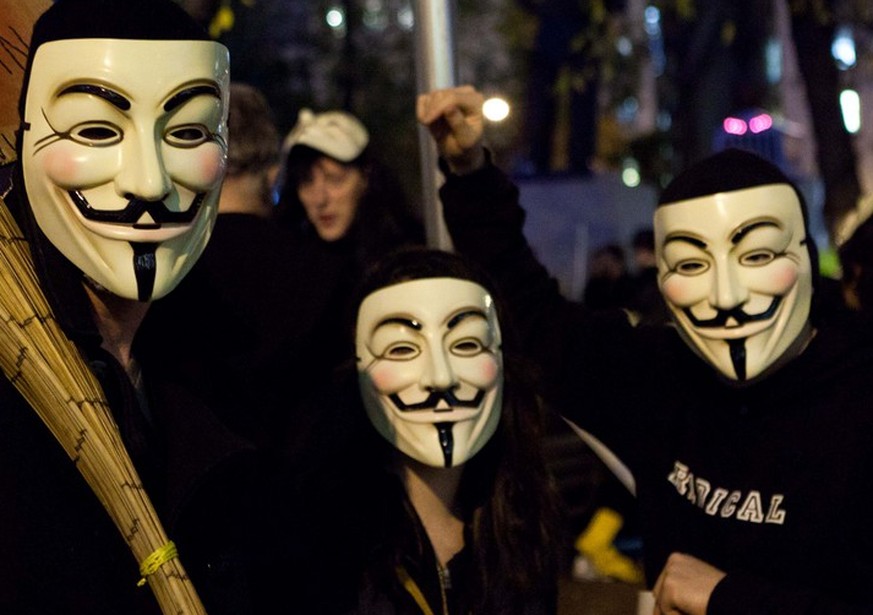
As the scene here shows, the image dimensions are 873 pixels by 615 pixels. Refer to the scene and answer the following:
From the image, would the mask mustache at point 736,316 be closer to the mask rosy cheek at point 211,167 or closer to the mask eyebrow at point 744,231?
the mask eyebrow at point 744,231

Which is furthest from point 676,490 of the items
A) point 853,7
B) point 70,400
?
point 853,7

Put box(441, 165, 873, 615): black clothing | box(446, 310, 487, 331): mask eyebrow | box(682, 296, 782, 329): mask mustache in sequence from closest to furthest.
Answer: box(441, 165, 873, 615): black clothing < box(682, 296, 782, 329): mask mustache < box(446, 310, 487, 331): mask eyebrow

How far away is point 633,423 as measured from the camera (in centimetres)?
334

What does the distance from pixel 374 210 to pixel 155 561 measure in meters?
2.85

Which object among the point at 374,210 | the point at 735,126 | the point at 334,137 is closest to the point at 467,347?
the point at 374,210

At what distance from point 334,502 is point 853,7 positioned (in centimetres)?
695

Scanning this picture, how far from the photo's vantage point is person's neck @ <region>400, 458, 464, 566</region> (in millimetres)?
3369

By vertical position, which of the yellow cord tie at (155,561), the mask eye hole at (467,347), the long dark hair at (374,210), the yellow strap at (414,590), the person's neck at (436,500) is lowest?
the yellow strap at (414,590)

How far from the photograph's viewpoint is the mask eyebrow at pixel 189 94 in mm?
2404

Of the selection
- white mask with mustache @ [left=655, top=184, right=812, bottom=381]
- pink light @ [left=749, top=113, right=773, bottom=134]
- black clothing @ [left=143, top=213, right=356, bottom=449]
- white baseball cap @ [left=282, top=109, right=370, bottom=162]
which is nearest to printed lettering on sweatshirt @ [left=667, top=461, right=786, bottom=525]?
white mask with mustache @ [left=655, top=184, right=812, bottom=381]

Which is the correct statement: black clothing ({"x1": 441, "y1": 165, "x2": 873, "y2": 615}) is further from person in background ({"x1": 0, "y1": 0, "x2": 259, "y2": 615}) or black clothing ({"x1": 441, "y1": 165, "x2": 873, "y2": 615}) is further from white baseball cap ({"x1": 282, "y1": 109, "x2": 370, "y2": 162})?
white baseball cap ({"x1": 282, "y1": 109, "x2": 370, "y2": 162})

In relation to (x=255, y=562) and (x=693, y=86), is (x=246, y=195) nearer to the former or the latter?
(x=255, y=562)

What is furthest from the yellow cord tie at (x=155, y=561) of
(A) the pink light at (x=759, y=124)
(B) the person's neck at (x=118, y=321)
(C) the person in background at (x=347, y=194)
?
(A) the pink light at (x=759, y=124)

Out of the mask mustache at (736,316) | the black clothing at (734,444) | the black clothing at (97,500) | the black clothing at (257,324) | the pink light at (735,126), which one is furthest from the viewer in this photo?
the pink light at (735,126)
